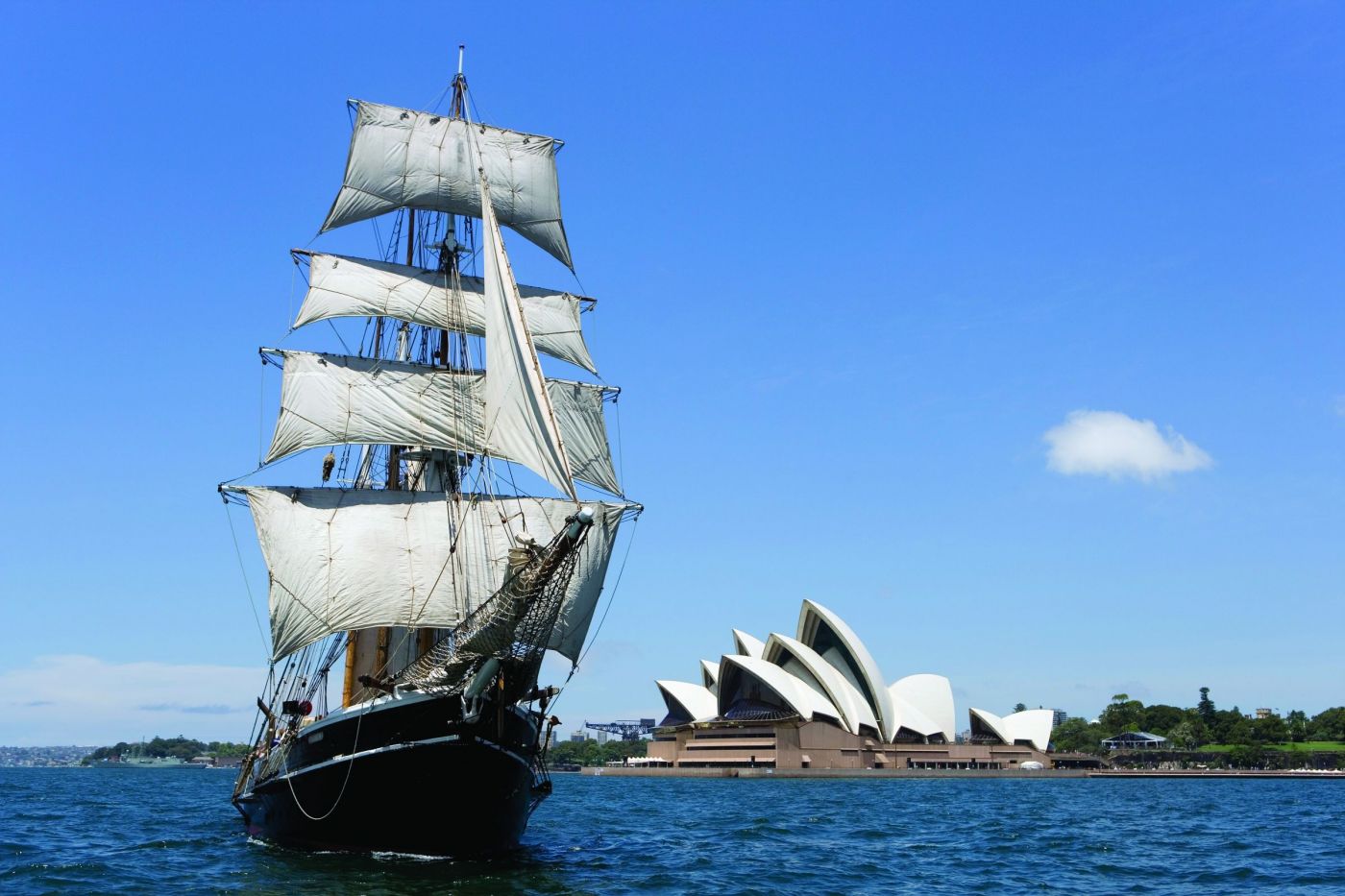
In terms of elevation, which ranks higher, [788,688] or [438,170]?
[438,170]

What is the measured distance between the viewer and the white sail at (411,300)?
148ft

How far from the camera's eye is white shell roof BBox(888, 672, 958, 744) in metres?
141

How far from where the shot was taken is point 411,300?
46062 mm

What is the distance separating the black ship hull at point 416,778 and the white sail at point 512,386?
688 cm

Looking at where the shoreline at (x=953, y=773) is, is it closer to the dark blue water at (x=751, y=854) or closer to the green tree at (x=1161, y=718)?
the green tree at (x=1161, y=718)

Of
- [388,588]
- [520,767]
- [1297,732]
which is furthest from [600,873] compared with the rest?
[1297,732]

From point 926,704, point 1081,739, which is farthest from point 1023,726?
point 1081,739

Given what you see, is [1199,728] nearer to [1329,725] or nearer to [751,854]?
[1329,725]

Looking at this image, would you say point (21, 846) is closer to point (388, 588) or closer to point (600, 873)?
point (388, 588)

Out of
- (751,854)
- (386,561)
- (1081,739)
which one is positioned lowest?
(751,854)

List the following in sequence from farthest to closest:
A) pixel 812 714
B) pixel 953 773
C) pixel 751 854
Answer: pixel 953 773 < pixel 812 714 < pixel 751 854

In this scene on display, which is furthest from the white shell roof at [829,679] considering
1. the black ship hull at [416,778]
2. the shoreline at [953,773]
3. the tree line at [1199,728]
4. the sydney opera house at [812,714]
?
the black ship hull at [416,778]

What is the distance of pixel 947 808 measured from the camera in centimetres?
6481

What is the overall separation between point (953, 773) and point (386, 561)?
110261 mm
